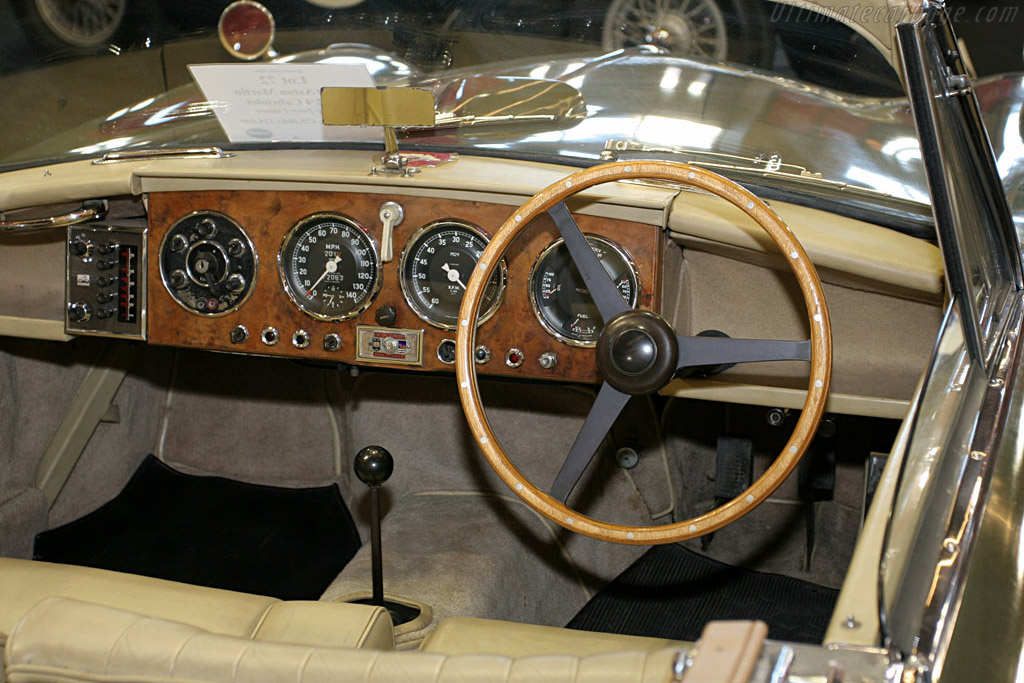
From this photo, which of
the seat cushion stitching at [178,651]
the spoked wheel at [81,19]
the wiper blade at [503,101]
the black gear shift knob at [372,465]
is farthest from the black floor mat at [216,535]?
the seat cushion stitching at [178,651]

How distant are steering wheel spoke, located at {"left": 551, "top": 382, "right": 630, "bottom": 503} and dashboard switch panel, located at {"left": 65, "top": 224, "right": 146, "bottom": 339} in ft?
4.16

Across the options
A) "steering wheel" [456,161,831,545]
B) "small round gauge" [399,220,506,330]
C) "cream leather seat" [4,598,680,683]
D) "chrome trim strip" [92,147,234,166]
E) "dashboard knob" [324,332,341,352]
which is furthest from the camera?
"chrome trim strip" [92,147,234,166]

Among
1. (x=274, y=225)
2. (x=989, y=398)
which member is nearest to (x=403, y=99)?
(x=274, y=225)

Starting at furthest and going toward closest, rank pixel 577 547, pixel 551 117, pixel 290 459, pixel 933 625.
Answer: pixel 290 459 < pixel 577 547 < pixel 551 117 < pixel 933 625

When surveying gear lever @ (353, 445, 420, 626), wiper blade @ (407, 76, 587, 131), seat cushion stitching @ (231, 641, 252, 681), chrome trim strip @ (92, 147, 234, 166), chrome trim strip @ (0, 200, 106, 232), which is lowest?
gear lever @ (353, 445, 420, 626)

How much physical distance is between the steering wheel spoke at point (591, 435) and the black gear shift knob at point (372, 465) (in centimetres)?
46

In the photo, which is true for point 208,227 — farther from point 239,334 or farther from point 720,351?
point 720,351

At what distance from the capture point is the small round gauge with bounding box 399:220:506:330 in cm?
222

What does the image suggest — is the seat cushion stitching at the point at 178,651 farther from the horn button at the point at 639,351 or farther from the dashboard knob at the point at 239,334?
the dashboard knob at the point at 239,334

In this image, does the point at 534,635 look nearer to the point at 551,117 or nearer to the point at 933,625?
the point at 933,625

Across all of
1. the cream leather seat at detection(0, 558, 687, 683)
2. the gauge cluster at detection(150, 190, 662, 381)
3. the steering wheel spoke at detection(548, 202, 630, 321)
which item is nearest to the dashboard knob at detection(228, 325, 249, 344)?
the gauge cluster at detection(150, 190, 662, 381)

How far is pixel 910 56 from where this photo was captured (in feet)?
4.67

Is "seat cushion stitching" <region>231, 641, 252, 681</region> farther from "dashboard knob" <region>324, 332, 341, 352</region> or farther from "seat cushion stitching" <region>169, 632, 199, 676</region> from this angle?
"dashboard knob" <region>324, 332, 341, 352</region>

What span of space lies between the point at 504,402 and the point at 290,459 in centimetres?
79
